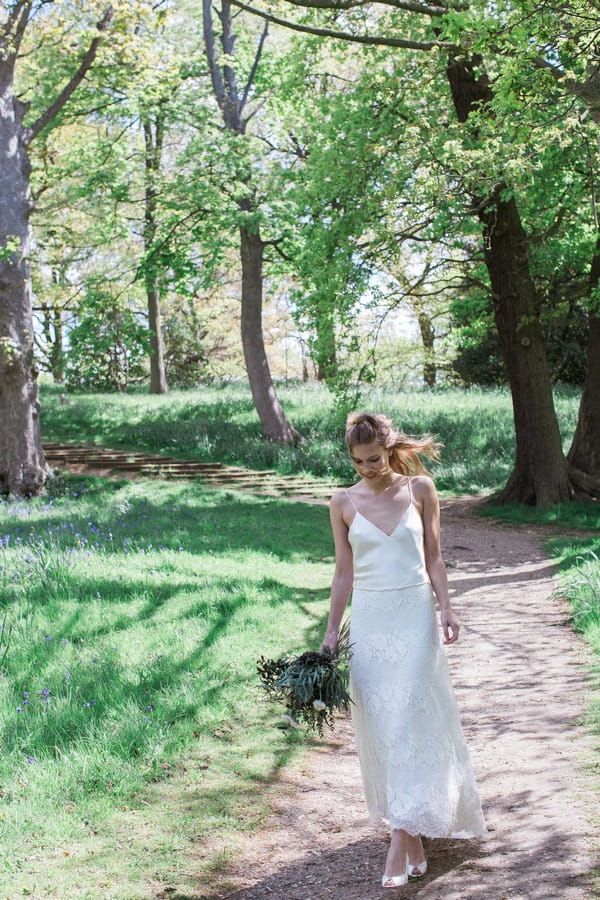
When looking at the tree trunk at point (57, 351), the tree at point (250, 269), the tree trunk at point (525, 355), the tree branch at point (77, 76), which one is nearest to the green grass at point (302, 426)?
the tree at point (250, 269)

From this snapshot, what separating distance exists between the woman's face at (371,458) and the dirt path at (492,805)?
1.75 metres

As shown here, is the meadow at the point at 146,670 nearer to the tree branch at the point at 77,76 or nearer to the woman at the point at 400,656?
the woman at the point at 400,656

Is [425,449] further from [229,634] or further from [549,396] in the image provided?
[549,396]

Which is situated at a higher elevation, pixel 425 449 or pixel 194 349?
pixel 194 349

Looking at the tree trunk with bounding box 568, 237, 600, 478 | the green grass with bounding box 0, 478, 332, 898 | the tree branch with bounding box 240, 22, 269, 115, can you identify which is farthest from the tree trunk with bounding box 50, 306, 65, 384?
the tree trunk with bounding box 568, 237, 600, 478

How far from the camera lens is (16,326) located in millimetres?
15422

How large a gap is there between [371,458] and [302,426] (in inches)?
816

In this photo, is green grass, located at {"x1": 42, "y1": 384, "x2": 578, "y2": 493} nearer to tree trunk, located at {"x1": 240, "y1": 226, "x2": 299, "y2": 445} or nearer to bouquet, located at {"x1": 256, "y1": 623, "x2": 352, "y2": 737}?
tree trunk, located at {"x1": 240, "y1": 226, "x2": 299, "y2": 445}

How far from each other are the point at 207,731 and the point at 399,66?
12.8 meters

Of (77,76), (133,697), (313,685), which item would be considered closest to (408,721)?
(313,685)

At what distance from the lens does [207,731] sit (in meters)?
5.52

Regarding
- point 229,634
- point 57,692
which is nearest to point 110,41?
point 229,634

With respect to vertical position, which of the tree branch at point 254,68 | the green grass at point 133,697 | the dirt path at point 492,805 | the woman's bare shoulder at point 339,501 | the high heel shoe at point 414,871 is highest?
the tree branch at point 254,68

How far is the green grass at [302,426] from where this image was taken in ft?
69.3
